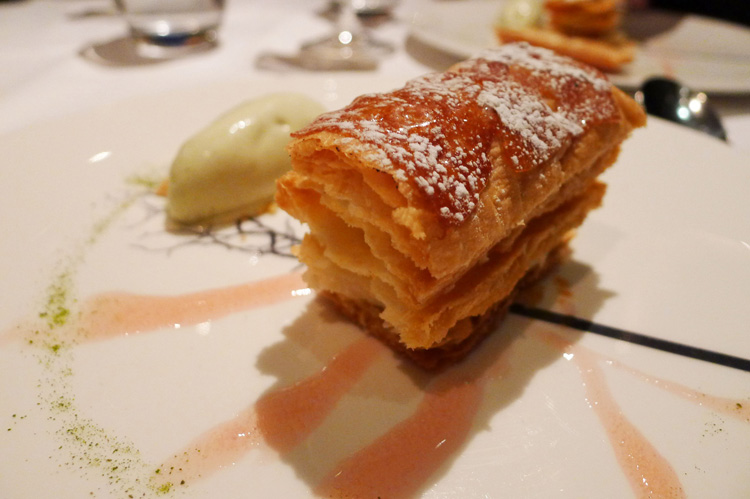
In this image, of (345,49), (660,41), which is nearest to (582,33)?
(660,41)

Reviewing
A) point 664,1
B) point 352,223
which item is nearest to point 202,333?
point 352,223

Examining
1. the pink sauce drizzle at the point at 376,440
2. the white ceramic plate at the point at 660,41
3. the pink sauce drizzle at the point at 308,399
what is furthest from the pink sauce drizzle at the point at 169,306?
the white ceramic plate at the point at 660,41

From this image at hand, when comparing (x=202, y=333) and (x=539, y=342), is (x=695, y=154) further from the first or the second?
(x=202, y=333)

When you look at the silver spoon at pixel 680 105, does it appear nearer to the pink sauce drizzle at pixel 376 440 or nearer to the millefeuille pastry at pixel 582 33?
the millefeuille pastry at pixel 582 33

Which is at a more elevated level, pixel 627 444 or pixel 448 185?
pixel 448 185

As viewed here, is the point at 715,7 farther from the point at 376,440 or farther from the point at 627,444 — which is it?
the point at 376,440
